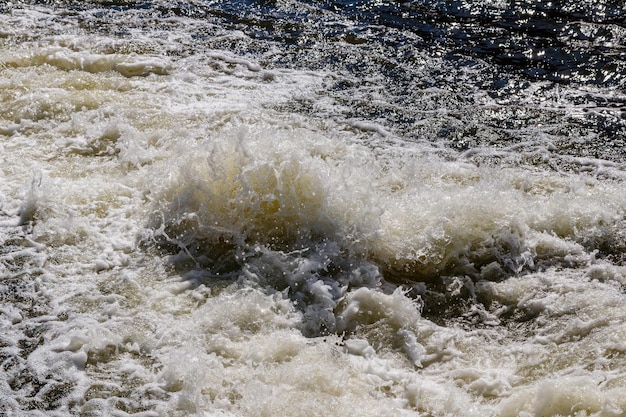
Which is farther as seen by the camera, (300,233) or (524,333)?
(300,233)

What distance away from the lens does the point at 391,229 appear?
5.97 meters

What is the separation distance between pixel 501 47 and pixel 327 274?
212 inches

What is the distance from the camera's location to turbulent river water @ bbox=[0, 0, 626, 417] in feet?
14.9

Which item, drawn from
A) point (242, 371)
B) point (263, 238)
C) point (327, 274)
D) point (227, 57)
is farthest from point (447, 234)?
point (227, 57)

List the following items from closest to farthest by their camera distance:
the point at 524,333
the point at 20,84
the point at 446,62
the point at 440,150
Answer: the point at 524,333 → the point at 440,150 → the point at 20,84 → the point at 446,62

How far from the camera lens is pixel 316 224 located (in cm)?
601

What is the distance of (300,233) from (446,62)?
437cm

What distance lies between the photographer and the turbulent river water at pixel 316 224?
455 cm

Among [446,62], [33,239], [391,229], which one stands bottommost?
[33,239]

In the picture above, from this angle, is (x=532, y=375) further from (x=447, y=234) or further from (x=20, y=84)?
(x=20, y=84)

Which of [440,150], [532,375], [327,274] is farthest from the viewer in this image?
[440,150]

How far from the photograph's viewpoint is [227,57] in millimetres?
9680

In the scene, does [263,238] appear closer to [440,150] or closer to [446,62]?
[440,150]

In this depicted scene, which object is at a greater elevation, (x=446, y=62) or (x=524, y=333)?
(x=446, y=62)
